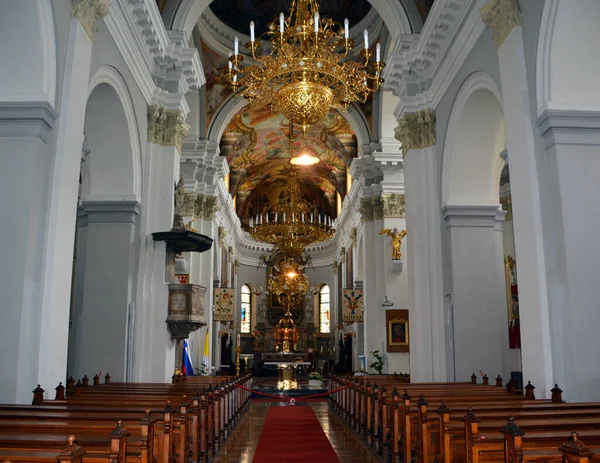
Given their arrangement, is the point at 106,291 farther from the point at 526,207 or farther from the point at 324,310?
the point at 324,310

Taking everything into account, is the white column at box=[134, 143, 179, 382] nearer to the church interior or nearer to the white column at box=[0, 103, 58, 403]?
the church interior

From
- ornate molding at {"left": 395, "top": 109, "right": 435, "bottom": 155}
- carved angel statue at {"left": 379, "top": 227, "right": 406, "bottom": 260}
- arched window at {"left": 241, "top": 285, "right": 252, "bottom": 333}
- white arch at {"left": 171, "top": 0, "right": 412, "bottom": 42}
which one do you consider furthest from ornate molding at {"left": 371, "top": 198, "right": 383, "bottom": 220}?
arched window at {"left": 241, "top": 285, "right": 252, "bottom": 333}

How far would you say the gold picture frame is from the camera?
13.9 m

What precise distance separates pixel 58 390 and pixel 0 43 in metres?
3.32

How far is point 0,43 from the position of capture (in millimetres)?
6070

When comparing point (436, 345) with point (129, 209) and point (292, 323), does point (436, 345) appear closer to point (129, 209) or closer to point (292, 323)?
point (129, 209)

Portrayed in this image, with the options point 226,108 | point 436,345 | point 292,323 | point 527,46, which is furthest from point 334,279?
point 527,46

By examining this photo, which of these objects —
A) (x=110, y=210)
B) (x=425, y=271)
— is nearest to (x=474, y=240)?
(x=425, y=271)

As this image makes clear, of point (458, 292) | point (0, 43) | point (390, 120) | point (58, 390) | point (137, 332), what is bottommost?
point (58, 390)

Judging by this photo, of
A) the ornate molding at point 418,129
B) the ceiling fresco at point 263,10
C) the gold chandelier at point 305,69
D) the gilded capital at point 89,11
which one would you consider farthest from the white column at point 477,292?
the ceiling fresco at point 263,10

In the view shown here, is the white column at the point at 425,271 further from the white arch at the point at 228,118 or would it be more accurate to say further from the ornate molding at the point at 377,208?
the white arch at the point at 228,118

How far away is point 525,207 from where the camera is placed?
6.52m

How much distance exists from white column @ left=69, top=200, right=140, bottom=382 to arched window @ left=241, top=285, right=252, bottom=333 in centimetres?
1850

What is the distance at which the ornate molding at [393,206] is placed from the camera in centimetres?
1490
